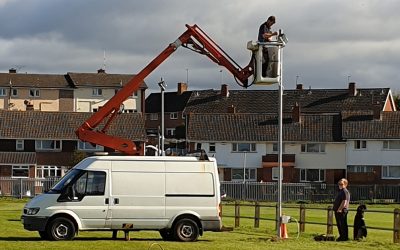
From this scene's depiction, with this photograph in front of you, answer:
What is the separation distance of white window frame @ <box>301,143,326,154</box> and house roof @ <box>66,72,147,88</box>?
131ft

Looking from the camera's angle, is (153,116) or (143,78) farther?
(153,116)

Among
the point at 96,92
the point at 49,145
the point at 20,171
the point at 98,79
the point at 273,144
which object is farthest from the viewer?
the point at 98,79

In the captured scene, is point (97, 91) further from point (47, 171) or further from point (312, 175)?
point (312, 175)

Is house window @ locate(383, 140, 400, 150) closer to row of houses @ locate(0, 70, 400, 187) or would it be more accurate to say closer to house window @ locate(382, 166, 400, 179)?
row of houses @ locate(0, 70, 400, 187)

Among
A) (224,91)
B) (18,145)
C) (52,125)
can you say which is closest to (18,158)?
(18,145)

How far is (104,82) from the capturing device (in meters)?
128

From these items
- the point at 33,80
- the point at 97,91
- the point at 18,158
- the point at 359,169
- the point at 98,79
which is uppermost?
the point at 98,79

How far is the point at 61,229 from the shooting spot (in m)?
25.0

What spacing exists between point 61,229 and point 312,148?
229 feet

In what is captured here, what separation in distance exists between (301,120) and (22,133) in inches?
1113

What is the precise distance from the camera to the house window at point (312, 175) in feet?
303

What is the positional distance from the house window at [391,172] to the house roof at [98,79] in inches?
1858

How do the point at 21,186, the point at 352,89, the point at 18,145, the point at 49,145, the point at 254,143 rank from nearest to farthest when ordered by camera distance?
the point at 21,186 < the point at 18,145 < the point at 49,145 < the point at 254,143 < the point at 352,89

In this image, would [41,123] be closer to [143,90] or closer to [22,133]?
[22,133]
